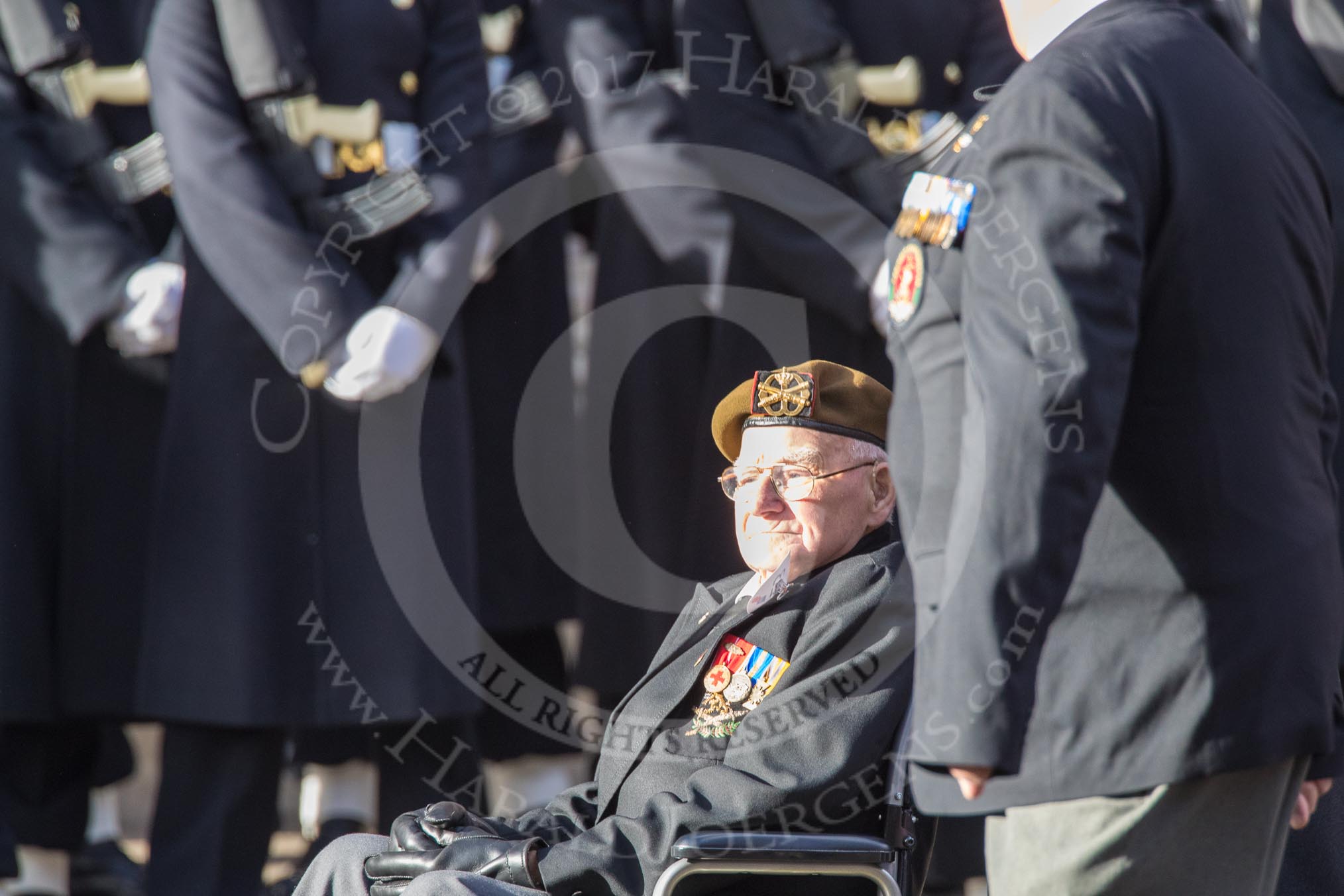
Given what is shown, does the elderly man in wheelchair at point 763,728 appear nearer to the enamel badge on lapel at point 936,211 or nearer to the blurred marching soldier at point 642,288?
the enamel badge on lapel at point 936,211

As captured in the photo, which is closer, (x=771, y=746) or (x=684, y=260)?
(x=771, y=746)

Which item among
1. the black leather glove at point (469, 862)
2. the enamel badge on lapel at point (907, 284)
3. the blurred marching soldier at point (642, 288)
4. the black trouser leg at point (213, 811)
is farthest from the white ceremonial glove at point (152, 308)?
the enamel badge on lapel at point (907, 284)

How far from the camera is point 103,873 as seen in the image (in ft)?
11.6

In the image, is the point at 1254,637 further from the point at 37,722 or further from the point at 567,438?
the point at 37,722

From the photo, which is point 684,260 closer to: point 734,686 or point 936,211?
point 734,686

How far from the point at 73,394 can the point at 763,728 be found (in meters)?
2.03

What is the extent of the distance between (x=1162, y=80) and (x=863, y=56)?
1888 millimetres

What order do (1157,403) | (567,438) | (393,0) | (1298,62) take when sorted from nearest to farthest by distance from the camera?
1. (1157,403)
2. (1298,62)
3. (393,0)
4. (567,438)

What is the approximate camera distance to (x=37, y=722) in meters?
3.53

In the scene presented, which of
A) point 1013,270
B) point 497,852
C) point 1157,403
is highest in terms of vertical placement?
point 1013,270

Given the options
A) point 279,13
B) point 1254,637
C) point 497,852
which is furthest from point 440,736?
point 1254,637

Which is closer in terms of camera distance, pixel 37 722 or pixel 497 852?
pixel 497 852

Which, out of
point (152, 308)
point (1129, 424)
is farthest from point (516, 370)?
point (1129, 424)

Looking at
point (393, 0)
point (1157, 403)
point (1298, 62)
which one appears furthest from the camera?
point (393, 0)
